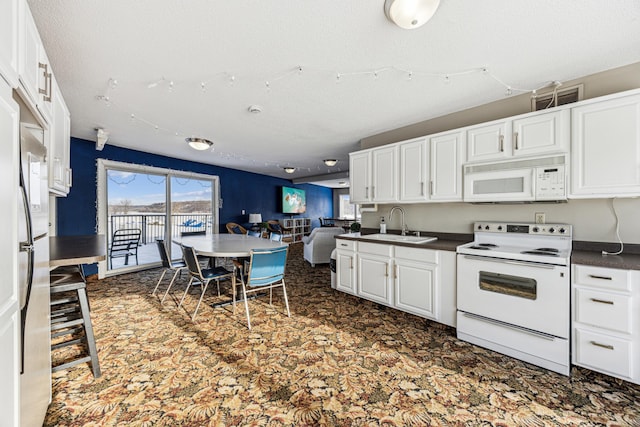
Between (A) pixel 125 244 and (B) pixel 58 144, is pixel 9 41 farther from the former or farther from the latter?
(A) pixel 125 244

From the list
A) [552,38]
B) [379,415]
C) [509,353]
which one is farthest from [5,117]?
[509,353]

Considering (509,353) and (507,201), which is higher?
(507,201)

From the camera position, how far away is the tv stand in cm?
903

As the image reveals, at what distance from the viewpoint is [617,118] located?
6.25ft

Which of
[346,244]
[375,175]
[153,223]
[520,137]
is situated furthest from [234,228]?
[520,137]

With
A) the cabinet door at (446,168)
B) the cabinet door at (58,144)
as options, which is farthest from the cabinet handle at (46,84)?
the cabinet door at (446,168)

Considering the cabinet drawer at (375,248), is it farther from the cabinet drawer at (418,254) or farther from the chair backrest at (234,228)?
the chair backrest at (234,228)

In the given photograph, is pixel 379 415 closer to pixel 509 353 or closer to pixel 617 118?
pixel 509 353

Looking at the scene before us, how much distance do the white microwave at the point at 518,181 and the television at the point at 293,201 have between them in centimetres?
655

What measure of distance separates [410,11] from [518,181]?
184 cm

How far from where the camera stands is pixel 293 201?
9.03 m

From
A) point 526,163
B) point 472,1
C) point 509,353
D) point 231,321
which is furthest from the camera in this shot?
point 231,321

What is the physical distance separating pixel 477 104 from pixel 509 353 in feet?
8.14

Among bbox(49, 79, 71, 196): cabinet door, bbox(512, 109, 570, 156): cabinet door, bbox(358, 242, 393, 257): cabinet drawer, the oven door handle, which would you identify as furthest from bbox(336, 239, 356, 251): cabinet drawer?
bbox(49, 79, 71, 196): cabinet door
